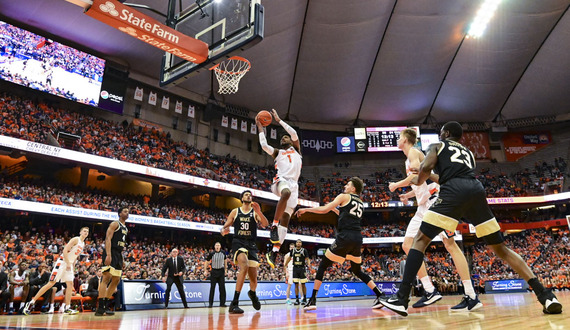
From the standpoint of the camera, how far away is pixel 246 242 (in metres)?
6.42

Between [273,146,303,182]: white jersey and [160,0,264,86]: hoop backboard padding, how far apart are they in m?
2.67

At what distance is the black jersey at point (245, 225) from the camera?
21.1 feet

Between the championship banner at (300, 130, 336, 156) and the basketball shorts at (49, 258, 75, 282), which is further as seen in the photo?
the championship banner at (300, 130, 336, 156)

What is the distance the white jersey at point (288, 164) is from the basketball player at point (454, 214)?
256cm

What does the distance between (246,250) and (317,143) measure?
2847cm

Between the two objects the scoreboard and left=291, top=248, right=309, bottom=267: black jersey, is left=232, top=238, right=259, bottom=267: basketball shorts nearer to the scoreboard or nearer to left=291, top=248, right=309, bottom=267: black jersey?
left=291, top=248, right=309, bottom=267: black jersey

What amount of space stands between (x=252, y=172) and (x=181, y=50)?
2298 centimetres

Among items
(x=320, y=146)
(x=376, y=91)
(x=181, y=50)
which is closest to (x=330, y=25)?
(x=376, y=91)

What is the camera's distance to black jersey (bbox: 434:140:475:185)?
365 centimetres

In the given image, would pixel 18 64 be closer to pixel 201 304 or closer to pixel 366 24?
pixel 201 304

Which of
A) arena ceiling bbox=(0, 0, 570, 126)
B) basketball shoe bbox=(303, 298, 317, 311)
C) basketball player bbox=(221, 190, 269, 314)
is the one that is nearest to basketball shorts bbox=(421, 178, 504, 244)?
basketball shoe bbox=(303, 298, 317, 311)

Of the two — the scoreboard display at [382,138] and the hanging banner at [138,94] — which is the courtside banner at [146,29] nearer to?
the hanging banner at [138,94]

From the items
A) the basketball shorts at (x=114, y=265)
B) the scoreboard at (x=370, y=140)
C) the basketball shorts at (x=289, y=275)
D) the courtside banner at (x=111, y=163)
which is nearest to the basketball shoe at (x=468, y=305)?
the basketball shorts at (x=114, y=265)

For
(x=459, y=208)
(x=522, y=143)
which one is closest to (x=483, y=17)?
(x=522, y=143)
